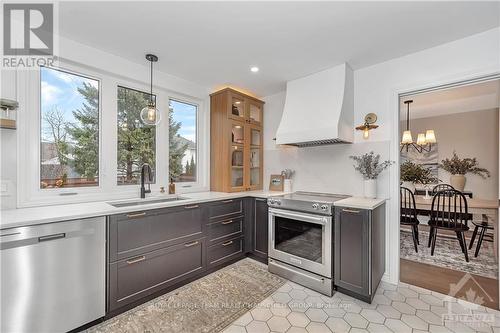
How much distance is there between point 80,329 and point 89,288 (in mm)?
324

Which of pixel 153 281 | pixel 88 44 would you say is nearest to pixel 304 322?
pixel 153 281

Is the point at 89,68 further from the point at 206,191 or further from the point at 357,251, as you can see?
the point at 357,251

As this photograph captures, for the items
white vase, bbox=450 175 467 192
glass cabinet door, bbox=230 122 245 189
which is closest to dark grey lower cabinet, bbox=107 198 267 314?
glass cabinet door, bbox=230 122 245 189

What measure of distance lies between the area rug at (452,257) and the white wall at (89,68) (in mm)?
3954

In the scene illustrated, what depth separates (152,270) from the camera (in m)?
2.13

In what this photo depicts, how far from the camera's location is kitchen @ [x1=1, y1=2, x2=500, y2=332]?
172 cm

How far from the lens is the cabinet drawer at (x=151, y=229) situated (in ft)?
6.25

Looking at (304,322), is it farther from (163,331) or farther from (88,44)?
(88,44)

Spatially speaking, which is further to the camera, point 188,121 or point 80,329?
point 188,121

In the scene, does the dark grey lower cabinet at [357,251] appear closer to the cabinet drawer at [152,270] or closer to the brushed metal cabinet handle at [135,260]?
the cabinet drawer at [152,270]

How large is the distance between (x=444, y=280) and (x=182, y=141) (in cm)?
365

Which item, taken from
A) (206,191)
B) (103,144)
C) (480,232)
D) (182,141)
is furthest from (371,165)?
(103,144)

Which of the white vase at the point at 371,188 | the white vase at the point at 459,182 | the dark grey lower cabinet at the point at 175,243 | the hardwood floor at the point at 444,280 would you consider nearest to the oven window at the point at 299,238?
the dark grey lower cabinet at the point at 175,243

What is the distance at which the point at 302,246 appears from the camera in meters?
2.52
